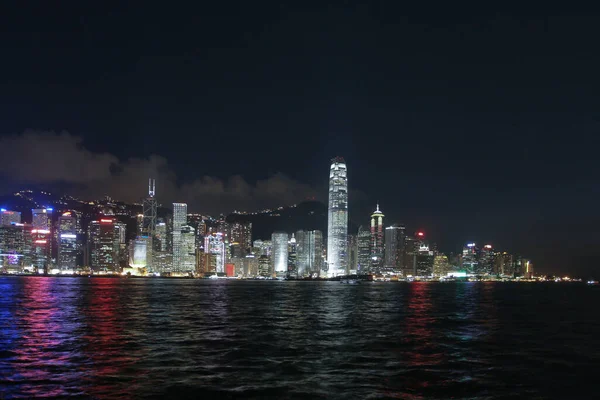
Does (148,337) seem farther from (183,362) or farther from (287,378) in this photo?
(287,378)

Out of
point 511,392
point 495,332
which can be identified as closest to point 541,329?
point 495,332

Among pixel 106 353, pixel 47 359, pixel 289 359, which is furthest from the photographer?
pixel 106 353

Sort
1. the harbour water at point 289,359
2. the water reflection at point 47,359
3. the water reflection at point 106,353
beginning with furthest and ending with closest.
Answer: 1. the water reflection at point 106,353
2. the harbour water at point 289,359
3. the water reflection at point 47,359

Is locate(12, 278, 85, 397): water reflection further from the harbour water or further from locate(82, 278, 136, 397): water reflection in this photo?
locate(82, 278, 136, 397): water reflection

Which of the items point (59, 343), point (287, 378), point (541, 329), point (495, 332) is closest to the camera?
point (287, 378)

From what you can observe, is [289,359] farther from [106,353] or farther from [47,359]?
[47,359]

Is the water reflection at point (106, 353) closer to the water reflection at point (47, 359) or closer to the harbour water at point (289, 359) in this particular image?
the harbour water at point (289, 359)

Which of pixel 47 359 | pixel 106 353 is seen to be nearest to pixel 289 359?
pixel 106 353

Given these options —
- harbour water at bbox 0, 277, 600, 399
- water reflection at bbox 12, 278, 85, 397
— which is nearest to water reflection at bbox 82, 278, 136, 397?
harbour water at bbox 0, 277, 600, 399

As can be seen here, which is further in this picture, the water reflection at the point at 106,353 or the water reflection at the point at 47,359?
the water reflection at the point at 106,353

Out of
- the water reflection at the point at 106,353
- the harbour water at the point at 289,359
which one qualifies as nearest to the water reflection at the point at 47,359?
the harbour water at the point at 289,359

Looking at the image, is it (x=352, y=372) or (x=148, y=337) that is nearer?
(x=352, y=372)
